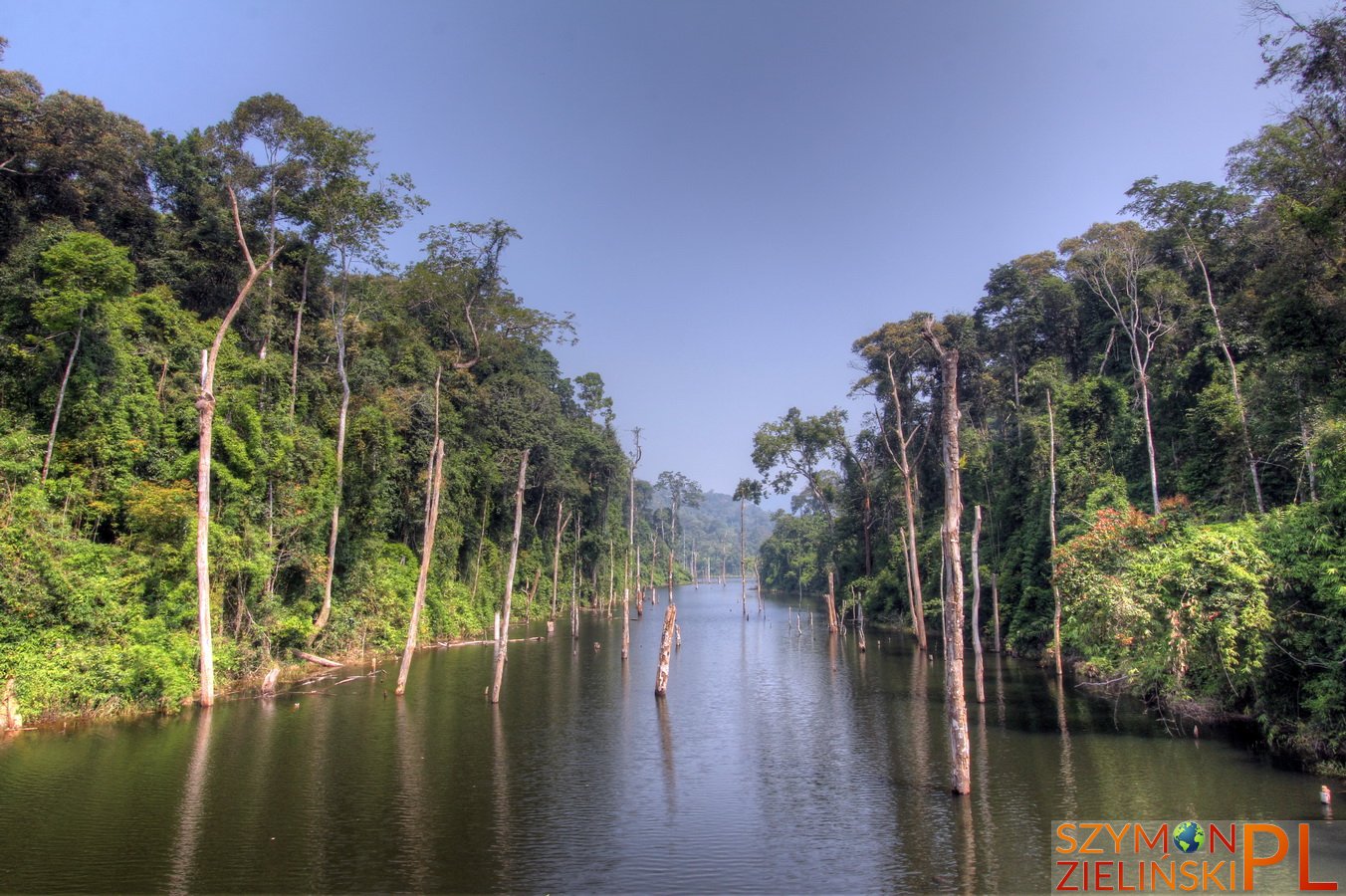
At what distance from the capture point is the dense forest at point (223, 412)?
18703 mm

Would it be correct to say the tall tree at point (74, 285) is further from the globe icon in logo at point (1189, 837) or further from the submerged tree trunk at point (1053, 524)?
the submerged tree trunk at point (1053, 524)

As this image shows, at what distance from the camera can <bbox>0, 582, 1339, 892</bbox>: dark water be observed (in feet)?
34.4

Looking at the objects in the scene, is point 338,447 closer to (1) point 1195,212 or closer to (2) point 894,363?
(2) point 894,363

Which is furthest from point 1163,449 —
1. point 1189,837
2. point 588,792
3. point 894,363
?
point 588,792

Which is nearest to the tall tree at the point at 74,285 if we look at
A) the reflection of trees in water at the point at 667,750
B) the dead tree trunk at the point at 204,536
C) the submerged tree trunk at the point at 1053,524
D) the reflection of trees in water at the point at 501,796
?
the dead tree trunk at the point at 204,536

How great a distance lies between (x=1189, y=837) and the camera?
11.3m

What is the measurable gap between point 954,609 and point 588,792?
813cm

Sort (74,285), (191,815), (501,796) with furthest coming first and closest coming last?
Result: (74,285) < (501,796) < (191,815)

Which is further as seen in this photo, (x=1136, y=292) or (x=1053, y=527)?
(x=1136, y=292)

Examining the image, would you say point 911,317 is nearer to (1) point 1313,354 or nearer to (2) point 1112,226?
(2) point 1112,226

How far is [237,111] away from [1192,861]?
33.1 meters

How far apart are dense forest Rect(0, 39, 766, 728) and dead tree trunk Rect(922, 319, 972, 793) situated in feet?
51.8

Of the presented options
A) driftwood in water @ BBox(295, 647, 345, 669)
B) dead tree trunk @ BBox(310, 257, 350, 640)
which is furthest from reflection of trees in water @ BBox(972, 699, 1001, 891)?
dead tree trunk @ BBox(310, 257, 350, 640)

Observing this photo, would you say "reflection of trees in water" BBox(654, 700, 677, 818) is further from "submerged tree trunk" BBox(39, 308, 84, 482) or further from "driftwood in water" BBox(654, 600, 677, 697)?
"submerged tree trunk" BBox(39, 308, 84, 482)
